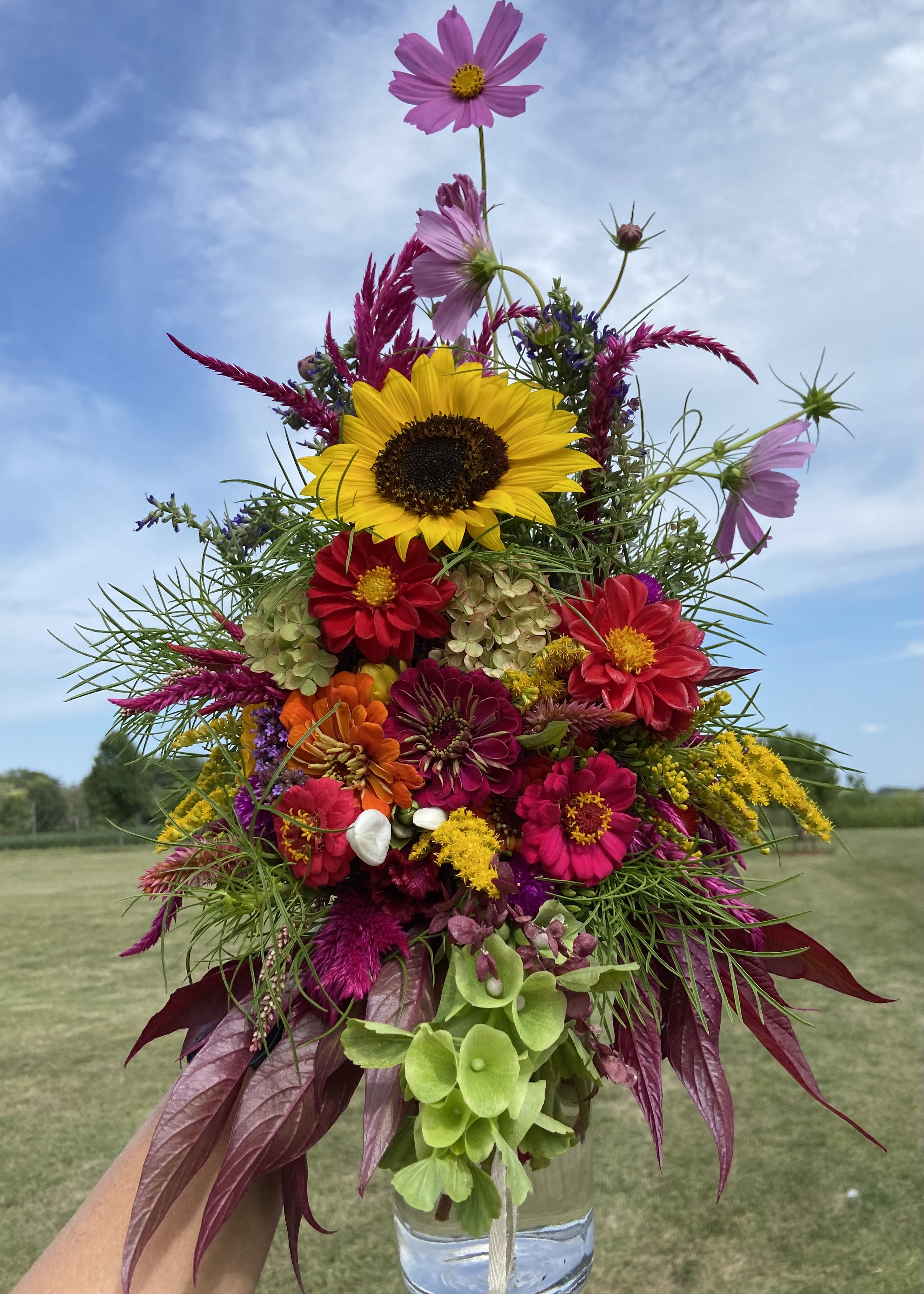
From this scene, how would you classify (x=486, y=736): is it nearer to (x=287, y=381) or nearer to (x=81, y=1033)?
(x=287, y=381)

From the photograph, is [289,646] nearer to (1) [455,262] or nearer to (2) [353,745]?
(2) [353,745]

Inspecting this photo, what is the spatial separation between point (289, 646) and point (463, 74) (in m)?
0.57

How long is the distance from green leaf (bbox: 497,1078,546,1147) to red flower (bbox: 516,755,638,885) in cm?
15

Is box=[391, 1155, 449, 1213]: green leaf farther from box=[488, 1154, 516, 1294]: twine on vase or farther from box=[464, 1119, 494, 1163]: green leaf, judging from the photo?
box=[488, 1154, 516, 1294]: twine on vase

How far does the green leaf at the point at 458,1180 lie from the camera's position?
63 cm

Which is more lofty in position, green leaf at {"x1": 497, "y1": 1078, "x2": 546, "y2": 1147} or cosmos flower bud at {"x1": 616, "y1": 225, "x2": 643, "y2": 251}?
cosmos flower bud at {"x1": 616, "y1": 225, "x2": 643, "y2": 251}

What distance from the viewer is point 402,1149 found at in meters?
0.71

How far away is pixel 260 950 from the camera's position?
28.0 inches

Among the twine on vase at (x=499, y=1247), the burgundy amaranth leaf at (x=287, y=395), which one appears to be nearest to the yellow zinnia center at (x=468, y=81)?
the burgundy amaranth leaf at (x=287, y=395)

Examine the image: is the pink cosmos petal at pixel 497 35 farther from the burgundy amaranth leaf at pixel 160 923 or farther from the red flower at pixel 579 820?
the burgundy amaranth leaf at pixel 160 923

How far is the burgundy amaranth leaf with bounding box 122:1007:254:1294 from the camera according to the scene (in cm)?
67

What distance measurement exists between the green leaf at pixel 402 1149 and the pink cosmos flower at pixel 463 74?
88 centimetres

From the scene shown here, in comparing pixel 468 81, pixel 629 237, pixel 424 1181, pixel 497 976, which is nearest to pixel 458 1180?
pixel 424 1181

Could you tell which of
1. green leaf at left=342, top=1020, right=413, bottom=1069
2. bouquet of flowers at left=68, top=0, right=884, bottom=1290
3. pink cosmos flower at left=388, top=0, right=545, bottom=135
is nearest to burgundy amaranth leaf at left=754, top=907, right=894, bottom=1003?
bouquet of flowers at left=68, top=0, right=884, bottom=1290
